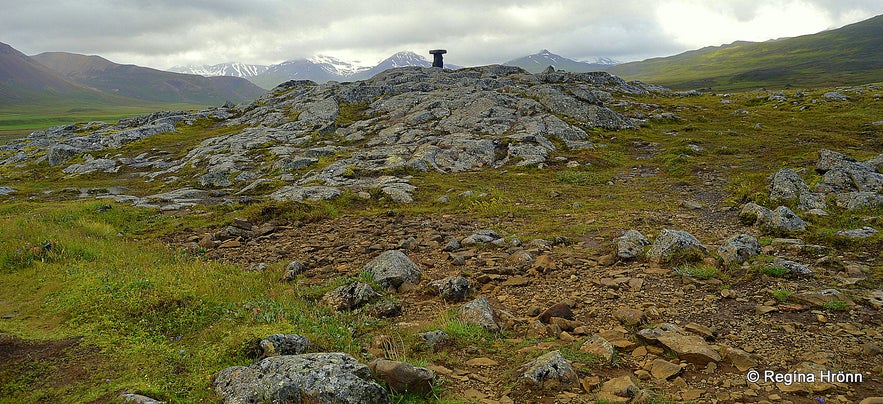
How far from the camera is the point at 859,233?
37.0 ft

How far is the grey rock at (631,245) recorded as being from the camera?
37.8 feet

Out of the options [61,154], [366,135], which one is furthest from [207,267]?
[61,154]

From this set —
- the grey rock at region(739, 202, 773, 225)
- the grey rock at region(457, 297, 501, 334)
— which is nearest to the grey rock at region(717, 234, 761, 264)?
the grey rock at region(739, 202, 773, 225)

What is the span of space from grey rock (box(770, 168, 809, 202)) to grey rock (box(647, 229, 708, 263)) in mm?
7348

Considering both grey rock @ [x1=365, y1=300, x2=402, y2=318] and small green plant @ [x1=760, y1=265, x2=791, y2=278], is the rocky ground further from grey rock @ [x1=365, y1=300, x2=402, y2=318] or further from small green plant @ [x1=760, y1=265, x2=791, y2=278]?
small green plant @ [x1=760, y1=265, x2=791, y2=278]

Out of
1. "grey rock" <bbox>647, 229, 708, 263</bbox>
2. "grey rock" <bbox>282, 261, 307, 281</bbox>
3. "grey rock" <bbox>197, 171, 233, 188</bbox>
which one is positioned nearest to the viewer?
"grey rock" <bbox>647, 229, 708, 263</bbox>

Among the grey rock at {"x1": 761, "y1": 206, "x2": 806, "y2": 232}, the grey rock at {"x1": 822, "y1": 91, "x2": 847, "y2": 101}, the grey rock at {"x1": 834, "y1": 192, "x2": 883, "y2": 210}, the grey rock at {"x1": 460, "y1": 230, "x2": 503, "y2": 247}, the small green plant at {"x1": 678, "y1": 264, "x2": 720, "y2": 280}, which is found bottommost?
the grey rock at {"x1": 460, "y1": 230, "x2": 503, "y2": 247}

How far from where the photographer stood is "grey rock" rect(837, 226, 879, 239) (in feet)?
36.3

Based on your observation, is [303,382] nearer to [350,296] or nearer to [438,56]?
[350,296]

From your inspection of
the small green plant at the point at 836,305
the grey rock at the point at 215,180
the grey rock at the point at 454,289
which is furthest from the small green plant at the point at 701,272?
the grey rock at the point at 215,180

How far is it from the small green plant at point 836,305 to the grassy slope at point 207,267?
174 inches

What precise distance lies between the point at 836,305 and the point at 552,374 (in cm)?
585

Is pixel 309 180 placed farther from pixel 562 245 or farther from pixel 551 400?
pixel 551 400

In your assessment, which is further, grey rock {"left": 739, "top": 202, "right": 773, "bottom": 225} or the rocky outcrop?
the rocky outcrop
